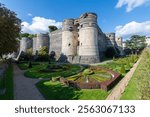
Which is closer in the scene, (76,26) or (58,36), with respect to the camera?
(76,26)

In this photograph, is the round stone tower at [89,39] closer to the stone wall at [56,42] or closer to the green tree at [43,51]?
the stone wall at [56,42]

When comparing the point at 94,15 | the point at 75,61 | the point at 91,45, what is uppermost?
the point at 94,15

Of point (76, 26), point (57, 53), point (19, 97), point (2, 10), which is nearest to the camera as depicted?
point (19, 97)

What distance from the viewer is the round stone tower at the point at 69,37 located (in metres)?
55.6

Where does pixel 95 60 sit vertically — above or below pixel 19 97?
above

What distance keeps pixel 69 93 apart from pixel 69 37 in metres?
38.4

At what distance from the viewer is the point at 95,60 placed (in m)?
49.0

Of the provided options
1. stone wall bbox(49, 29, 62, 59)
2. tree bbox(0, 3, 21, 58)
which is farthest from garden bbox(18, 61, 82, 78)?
stone wall bbox(49, 29, 62, 59)

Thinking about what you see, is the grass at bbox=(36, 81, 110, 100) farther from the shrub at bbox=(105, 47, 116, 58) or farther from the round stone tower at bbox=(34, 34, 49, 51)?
the round stone tower at bbox=(34, 34, 49, 51)

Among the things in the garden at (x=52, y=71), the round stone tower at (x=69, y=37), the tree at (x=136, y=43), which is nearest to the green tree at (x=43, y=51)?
the round stone tower at (x=69, y=37)

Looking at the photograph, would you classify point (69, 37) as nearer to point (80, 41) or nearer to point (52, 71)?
point (80, 41)

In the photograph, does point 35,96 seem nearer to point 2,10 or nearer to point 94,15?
point 2,10

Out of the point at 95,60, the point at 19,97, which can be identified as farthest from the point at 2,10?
the point at 95,60

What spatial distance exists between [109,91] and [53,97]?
21.5 ft
